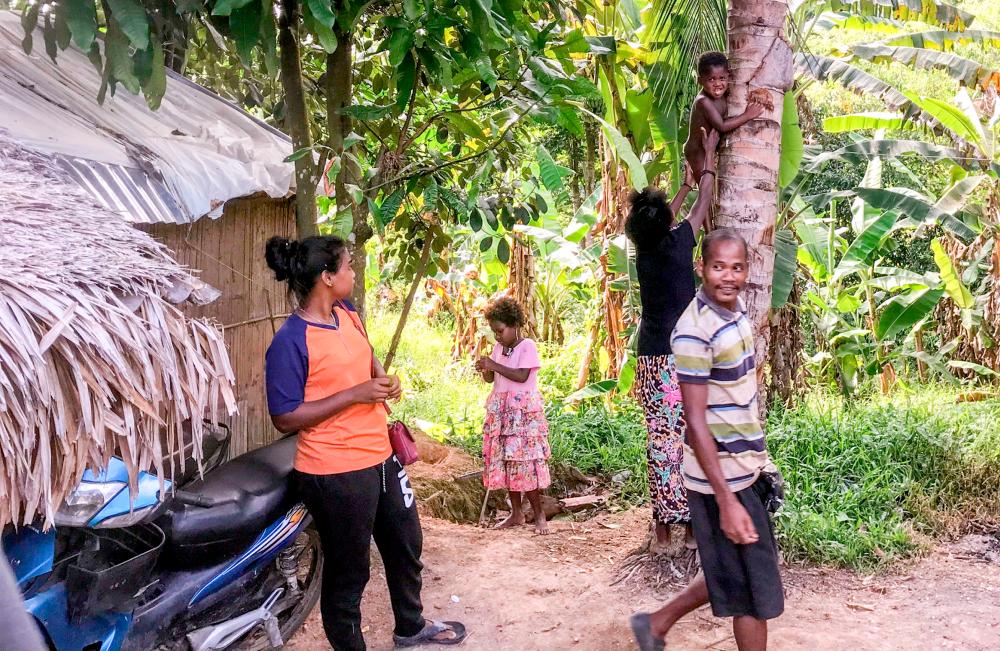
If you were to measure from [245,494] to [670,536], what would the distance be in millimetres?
2046

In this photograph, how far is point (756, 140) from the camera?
3.79 metres

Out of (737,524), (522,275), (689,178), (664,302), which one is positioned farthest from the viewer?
(522,275)

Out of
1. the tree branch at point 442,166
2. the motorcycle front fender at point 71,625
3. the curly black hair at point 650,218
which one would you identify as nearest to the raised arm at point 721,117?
the curly black hair at point 650,218

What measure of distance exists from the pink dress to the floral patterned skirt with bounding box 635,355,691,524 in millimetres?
1232

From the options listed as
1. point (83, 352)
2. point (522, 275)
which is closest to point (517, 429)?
point (83, 352)

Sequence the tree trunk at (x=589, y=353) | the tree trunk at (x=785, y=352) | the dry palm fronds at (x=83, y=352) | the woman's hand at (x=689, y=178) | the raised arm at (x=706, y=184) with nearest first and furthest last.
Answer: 1. the dry palm fronds at (x=83, y=352)
2. the raised arm at (x=706, y=184)
3. the woman's hand at (x=689, y=178)
4. the tree trunk at (x=785, y=352)
5. the tree trunk at (x=589, y=353)

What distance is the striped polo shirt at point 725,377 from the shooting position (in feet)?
9.43

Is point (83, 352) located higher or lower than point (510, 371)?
higher

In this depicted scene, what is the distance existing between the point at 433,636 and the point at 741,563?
1.44 metres

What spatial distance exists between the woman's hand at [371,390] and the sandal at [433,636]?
1.12m

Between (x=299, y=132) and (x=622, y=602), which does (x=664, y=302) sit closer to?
(x=622, y=602)

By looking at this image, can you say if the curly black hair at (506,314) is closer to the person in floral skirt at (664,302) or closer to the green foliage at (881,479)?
the person in floral skirt at (664,302)

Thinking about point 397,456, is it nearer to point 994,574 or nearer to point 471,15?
point 471,15

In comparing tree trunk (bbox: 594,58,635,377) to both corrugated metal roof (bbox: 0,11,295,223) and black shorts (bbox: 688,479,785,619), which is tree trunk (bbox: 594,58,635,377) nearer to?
corrugated metal roof (bbox: 0,11,295,223)
